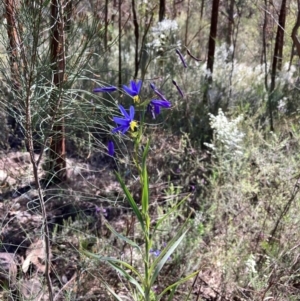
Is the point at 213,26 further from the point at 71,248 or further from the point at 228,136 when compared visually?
the point at 71,248

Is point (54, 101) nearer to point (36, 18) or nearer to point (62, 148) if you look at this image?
point (36, 18)

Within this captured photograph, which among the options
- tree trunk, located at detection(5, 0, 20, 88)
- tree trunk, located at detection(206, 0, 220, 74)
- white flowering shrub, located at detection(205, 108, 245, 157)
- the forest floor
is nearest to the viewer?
tree trunk, located at detection(5, 0, 20, 88)

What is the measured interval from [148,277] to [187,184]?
2013mm

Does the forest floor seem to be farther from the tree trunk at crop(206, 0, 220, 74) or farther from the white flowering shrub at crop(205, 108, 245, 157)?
the tree trunk at crop(206, 0, 220, 74)

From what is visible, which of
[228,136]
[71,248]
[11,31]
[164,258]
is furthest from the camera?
[228,136]

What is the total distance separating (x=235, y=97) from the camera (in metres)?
5.50

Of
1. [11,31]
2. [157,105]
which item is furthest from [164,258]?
[11,31]

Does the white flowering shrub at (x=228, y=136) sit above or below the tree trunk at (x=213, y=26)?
below

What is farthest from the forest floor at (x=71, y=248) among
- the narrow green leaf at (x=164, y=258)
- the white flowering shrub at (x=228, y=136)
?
the narrow green leaf at (x=164, y=258)

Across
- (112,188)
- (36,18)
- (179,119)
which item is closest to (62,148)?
(112,188)

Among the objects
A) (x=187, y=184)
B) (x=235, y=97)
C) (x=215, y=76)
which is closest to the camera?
(x=187, y=184)

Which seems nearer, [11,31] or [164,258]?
[164,258]

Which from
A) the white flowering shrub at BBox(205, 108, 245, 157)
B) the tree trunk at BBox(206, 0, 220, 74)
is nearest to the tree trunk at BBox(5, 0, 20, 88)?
the white flowering shrub at BBox(205, 108, 245, 157)

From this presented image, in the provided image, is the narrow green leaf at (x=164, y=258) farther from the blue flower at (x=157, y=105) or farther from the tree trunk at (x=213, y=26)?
the tree trunk at (x=213, y=26)
